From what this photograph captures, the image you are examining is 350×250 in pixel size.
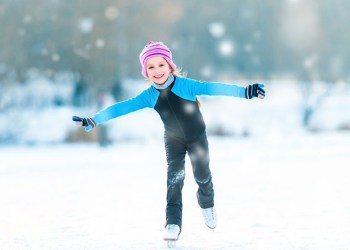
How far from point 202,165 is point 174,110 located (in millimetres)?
444

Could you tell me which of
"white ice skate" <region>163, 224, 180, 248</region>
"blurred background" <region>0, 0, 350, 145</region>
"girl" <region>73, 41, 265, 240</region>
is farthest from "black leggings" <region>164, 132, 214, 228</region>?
"blurred background" <region>0, 0, 350, 145</region>

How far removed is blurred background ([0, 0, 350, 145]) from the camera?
66.5 feet

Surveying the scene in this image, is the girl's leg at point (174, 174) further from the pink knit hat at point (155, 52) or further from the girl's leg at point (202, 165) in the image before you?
the pink knit hat at point (155, 52)

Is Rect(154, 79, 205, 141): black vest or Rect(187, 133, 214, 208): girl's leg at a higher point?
Rect(154, 79, 205, 141): black vest

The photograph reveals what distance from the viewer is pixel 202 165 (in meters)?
4.42

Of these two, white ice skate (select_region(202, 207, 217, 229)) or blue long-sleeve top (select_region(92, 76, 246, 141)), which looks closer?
blue long-sleeve top (select_region(92, 76, 246, 141))

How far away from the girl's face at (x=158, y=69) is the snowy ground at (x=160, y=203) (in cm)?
108

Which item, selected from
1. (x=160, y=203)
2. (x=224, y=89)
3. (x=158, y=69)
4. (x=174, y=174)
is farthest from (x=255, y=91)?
(x=160, y=203)

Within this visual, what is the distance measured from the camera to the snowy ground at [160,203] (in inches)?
172

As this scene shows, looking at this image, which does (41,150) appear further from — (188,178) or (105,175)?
(188,178)

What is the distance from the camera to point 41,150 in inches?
651

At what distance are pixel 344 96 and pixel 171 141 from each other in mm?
31907

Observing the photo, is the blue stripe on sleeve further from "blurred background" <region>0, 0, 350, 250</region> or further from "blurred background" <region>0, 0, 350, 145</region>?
"blurred background" <region>0, 0, 350, 145</region>

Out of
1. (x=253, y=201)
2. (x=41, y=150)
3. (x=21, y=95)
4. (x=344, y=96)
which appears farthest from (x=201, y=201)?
(x=344, y=96)
